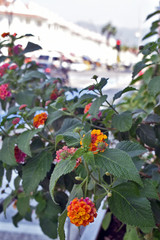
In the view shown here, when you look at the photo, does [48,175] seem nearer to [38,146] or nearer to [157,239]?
[38,146]

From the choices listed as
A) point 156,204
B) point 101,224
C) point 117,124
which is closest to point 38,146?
point 117,124

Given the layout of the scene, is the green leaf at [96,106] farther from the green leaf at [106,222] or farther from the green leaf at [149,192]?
the green leaf at [106,222]

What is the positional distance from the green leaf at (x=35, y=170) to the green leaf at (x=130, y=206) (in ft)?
0.63

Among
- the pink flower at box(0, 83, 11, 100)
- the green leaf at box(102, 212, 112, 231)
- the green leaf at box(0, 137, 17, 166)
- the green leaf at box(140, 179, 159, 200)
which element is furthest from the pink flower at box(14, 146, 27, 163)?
the green leaf at box(102, 212, 112, 231)

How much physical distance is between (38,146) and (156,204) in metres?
0.32

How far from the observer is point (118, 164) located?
40 centimetres

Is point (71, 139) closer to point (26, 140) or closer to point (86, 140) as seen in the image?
point (86, 140)

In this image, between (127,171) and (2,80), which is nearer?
(127,171)

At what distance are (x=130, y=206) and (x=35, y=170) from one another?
9.5 inches

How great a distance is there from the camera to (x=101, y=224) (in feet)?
3.51

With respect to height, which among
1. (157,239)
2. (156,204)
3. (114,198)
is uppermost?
(114,198)

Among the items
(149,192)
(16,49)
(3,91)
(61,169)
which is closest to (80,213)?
(61,169)

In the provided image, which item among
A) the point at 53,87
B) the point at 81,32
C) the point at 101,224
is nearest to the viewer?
the point at 53,87

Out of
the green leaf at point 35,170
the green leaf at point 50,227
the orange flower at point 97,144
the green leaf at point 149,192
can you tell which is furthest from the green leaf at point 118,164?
the green leaf at point 50,227
